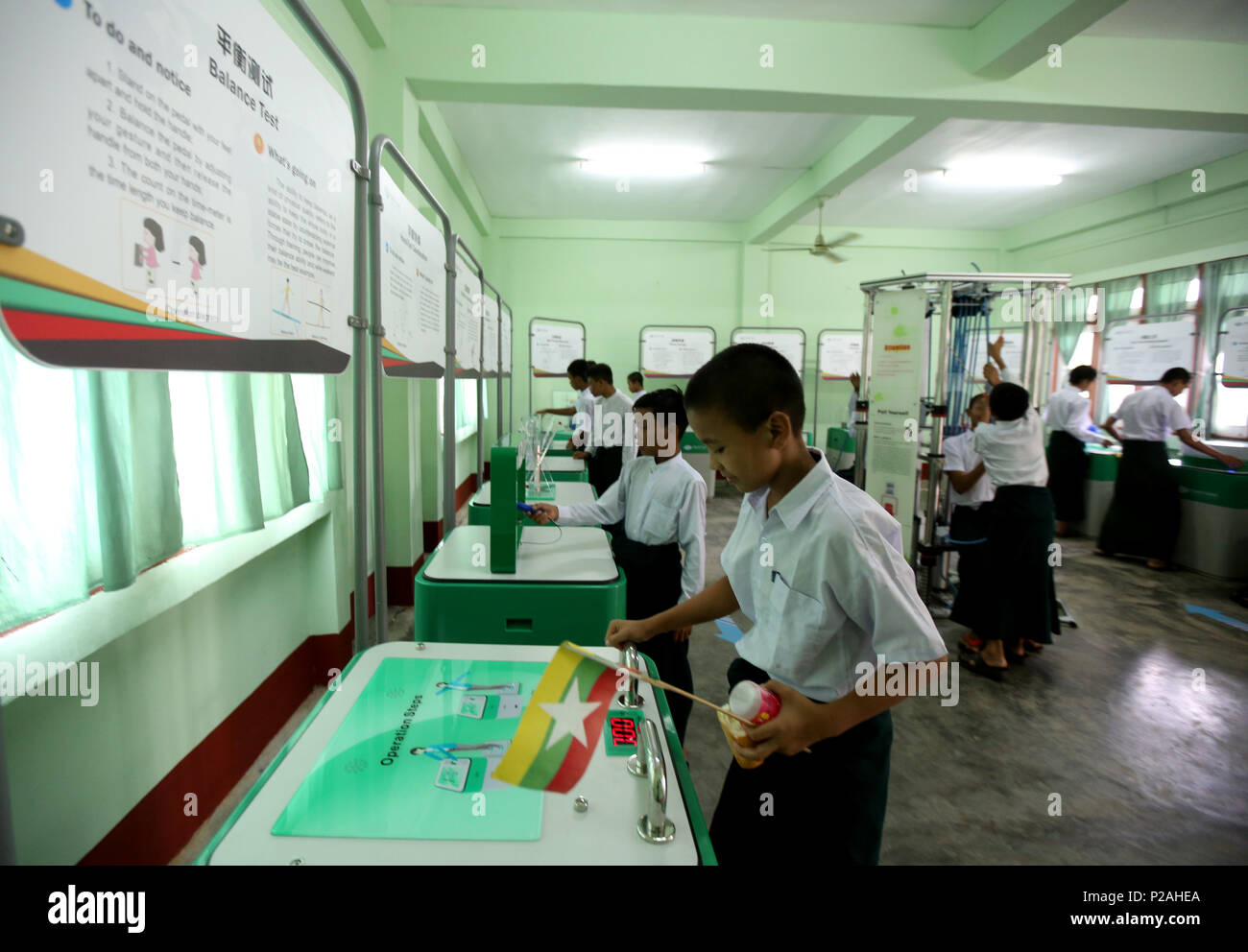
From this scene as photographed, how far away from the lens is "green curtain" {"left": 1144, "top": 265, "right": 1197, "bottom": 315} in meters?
6.57

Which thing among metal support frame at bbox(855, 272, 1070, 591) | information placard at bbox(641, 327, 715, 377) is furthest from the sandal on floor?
information placard at bbox(641, 327, 715, 377)

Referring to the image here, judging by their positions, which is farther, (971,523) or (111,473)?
(971,523)

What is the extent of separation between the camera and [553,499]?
130 inches

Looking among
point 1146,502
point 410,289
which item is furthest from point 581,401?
point 1146,502

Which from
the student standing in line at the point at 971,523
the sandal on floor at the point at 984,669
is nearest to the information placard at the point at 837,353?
the student standing in line at the point at 971,523

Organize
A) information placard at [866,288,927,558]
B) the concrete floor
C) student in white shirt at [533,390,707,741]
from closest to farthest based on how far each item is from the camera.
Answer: the concrete floor → student in white shirt at [533,390,707,741] → information placard at [866,288,927,558]

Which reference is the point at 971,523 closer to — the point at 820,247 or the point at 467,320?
the point at 467,320

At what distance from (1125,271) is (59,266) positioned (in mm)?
9318

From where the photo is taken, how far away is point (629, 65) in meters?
3.75

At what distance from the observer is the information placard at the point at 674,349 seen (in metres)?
8.69

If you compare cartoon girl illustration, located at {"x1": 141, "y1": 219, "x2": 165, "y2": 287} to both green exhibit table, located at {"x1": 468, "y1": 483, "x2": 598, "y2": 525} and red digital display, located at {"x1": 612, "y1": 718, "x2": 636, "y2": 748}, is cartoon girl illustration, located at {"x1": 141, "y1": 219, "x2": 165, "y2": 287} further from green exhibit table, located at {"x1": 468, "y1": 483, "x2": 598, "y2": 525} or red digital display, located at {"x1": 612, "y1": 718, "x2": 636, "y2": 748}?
green exhibit table, located at {"x1": 468, "y1": 483, "x2": 598, "y2": 525}

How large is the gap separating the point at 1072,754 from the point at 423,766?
114 inches

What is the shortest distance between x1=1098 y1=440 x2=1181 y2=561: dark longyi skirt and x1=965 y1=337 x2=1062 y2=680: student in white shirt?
2950mm

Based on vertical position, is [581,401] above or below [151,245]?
below
